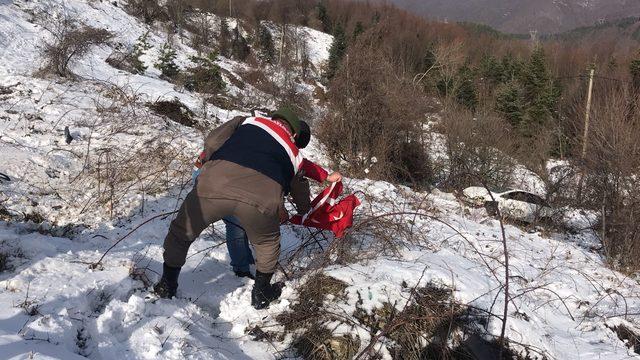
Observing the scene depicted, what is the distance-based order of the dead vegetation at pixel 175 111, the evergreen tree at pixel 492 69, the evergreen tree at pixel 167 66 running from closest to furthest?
the dead vegetation at pixel 175 111, the evergreen tree at pixel 167 66, the evergreen tree at pixel 492 69

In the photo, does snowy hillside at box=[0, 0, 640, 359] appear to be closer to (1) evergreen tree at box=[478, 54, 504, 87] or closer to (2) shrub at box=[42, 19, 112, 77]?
(2) shrub at box=[42, 19, 112, 77]

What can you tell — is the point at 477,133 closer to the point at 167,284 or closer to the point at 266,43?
the point at 167,284

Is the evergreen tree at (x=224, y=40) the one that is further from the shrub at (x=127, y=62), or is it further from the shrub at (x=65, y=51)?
the shrub at (x=65, y=51)

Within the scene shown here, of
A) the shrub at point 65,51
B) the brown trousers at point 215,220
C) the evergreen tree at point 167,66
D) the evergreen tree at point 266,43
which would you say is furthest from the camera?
the evergreen tree at point 266,43

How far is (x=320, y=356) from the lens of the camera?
2938 millimetres

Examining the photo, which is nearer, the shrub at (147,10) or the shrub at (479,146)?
the shrub at (479,146)

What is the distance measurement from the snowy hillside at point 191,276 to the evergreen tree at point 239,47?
108 feet

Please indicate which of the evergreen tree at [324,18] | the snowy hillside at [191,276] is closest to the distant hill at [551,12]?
the evergreen tree at [324,18]

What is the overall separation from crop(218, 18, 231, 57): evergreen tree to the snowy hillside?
1257 inches

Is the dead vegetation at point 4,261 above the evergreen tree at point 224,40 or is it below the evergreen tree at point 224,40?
above

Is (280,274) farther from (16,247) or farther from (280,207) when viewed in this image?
(16,247)

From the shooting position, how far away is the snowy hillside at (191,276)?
2.64m

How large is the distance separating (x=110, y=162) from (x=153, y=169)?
0.55m

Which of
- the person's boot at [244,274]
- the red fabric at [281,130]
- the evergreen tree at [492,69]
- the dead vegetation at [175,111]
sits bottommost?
the evergreen tree at [492,69]
